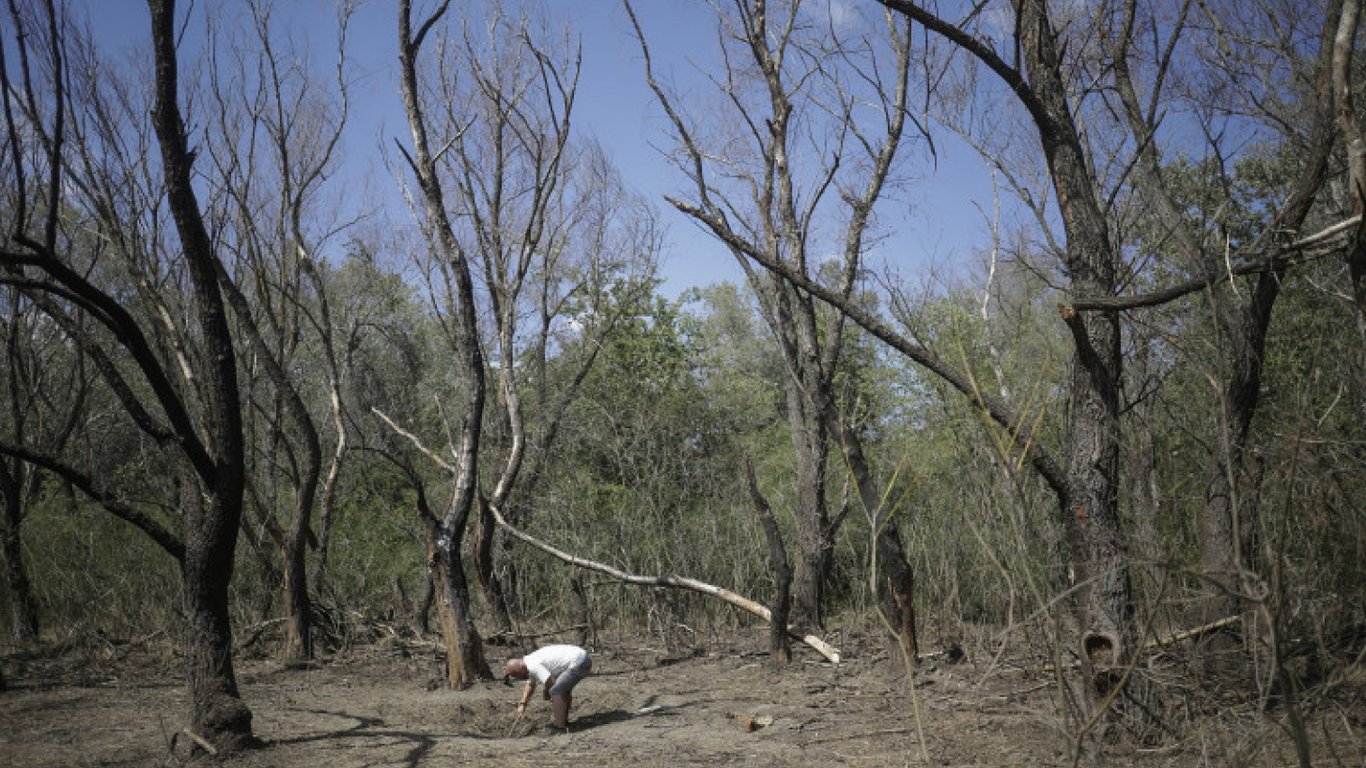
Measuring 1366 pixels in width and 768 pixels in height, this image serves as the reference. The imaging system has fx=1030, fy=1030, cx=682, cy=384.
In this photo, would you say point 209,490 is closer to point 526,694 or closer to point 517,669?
point 517,669

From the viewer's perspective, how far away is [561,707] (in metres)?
6.73

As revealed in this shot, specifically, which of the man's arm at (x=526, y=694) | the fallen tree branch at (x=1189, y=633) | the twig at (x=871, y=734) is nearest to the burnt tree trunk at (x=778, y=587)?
the twig at (x=871, y=734)

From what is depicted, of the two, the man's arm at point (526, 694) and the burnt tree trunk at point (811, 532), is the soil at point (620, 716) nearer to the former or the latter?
the man's arm at point (526, 694)

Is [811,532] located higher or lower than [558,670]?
higher

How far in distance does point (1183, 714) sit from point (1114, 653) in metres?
0.73

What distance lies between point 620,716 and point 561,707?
0.64m

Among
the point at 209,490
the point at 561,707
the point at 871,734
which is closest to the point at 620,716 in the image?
the point at 561,707

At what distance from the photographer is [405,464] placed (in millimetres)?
8758

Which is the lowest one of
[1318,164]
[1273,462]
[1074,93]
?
[1273,462]

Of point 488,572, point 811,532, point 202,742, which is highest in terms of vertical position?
point 811,532

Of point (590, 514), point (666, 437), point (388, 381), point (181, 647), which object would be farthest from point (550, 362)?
point (388, 381)

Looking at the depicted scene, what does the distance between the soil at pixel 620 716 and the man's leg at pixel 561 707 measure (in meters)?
0.13

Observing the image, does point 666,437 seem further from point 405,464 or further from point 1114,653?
point 1114,653

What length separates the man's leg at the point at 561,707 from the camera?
671 cm
